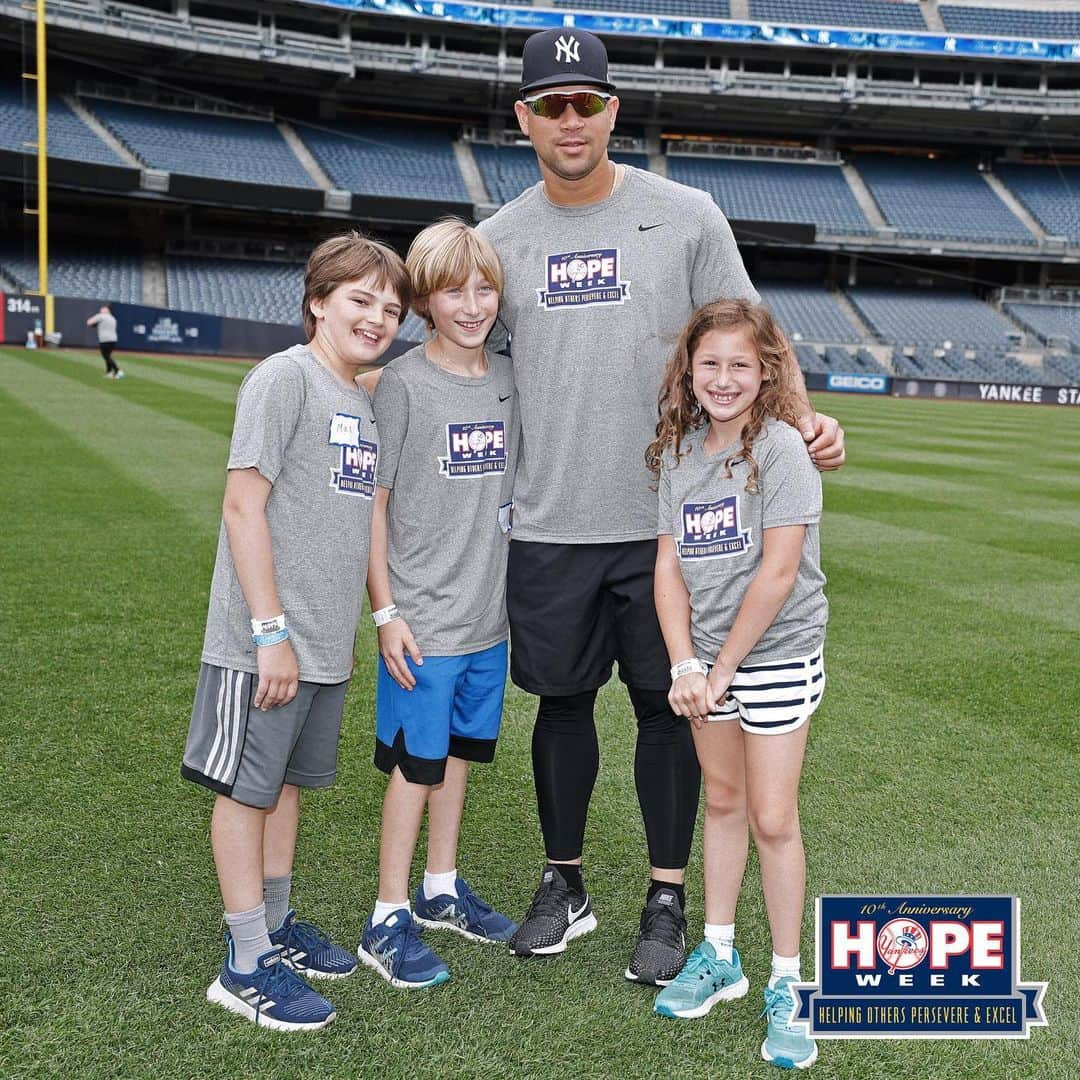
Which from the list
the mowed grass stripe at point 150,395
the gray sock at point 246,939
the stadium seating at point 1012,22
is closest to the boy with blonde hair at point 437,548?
the gray sock at point 246,939

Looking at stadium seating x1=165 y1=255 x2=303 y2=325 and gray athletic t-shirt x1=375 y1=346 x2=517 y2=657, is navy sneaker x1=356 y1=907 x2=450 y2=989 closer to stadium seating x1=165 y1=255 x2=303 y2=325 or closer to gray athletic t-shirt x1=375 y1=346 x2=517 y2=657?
gray athletic t-shirt x1=375 y1=346 x2=517 y2=657

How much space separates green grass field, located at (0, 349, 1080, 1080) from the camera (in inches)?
103

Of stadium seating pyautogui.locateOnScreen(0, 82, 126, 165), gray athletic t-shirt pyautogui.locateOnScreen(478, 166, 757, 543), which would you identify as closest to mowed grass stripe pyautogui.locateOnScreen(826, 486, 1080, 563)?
gray athletic t-shirt pyautogui.locateOnScreen(478, 166, 757, 543)

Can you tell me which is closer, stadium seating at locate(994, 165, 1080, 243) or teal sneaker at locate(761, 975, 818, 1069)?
teal sneaker at locate(761, 975, 818, 1069)

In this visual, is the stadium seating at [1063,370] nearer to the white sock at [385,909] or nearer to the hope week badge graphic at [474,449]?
the hope week badge graphic at [474,449]

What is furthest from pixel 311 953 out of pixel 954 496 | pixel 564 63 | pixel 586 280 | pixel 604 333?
pixel 954 496

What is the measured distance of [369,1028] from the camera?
2701mm

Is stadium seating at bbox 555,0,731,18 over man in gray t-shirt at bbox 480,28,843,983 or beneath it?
over

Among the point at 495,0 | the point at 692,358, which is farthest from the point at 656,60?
the point at 692,358

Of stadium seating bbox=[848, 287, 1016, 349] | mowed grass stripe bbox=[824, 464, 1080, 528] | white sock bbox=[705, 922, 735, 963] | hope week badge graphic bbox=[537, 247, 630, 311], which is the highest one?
Result: stadium seating bbox=[848, 287, 1016, 349]

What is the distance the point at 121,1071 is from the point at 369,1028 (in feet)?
1.88

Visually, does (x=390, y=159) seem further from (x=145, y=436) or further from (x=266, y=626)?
(x=266, y=626)

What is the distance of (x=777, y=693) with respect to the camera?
2744mm

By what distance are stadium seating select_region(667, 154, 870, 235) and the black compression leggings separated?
4235 cm
